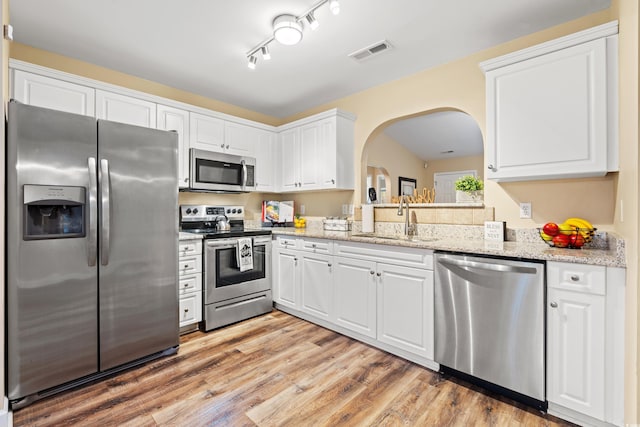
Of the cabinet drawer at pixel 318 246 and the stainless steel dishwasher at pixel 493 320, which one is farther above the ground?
the cabinet drawer at pixel 318 246

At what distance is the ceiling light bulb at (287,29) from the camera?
2.17 metres

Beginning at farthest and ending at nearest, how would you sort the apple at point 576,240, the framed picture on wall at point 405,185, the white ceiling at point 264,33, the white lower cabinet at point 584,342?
the framed picture on wall at point 405,185 → the white ceiling at point 264,33 → the apple at point 576,240 → the white lower cabinet at point 584,342

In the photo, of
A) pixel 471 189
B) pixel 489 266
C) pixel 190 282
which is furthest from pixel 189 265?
pixel 471 189

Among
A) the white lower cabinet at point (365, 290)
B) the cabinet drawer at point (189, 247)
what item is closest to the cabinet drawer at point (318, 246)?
the white lower cabinet at point (365, 290)

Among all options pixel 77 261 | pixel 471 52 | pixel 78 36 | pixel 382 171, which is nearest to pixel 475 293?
pixel 471 52

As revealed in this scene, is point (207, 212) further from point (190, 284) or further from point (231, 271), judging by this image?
point (190, 284)

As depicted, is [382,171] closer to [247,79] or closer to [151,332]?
[247,79]

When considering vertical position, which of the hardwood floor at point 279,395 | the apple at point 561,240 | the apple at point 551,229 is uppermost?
the apple at point 551,229

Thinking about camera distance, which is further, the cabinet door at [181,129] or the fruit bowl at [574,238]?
the cabinet door at [181,129]

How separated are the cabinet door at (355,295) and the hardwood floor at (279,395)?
208mm

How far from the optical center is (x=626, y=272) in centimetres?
150

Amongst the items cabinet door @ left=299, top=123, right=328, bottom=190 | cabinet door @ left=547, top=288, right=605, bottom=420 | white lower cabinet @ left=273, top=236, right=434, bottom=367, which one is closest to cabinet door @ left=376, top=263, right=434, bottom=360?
white lower cabinet @ left=273, top=236, right=434, bottom=367

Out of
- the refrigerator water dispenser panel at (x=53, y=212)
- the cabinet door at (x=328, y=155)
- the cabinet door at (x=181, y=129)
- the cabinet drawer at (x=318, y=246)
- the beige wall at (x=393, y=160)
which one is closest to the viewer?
the refrigerator water dispenser panel at (x=53, y=212)

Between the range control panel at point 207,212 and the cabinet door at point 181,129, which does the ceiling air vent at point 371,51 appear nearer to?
the cabinet door at point 181,129
